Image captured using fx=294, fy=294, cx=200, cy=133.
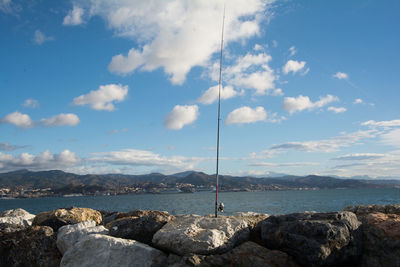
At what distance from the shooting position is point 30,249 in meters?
7.93

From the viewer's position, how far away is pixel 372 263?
20.9 ft

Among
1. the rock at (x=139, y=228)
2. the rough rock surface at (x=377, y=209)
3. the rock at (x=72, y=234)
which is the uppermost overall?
the rough rock surface at (x=377, y=209)

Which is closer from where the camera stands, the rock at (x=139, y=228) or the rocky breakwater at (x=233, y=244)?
the rocky breakwater at (x=233, y=244)

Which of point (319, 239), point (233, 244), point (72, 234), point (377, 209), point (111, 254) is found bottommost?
point (111, 254)

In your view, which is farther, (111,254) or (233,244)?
(233,244)

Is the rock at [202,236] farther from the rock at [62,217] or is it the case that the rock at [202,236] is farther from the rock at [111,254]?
the rock at [62,217]

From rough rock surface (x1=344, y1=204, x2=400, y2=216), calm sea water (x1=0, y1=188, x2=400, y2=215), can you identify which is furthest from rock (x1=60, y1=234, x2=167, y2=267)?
calm sea water (x1=0, y1=188, x2=400, y2=215)

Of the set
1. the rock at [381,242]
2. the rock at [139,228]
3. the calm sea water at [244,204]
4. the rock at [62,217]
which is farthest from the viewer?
the calm sea water at [244,204]

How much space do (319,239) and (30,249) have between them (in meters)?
7.34

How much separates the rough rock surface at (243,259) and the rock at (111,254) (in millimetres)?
597

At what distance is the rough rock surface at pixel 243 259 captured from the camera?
19.7ft

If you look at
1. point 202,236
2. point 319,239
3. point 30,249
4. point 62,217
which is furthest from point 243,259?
point 62,217

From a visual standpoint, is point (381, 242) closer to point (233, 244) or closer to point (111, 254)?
point (233, 244)

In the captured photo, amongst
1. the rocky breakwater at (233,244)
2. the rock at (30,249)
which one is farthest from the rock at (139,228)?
the rock at (30,249)
